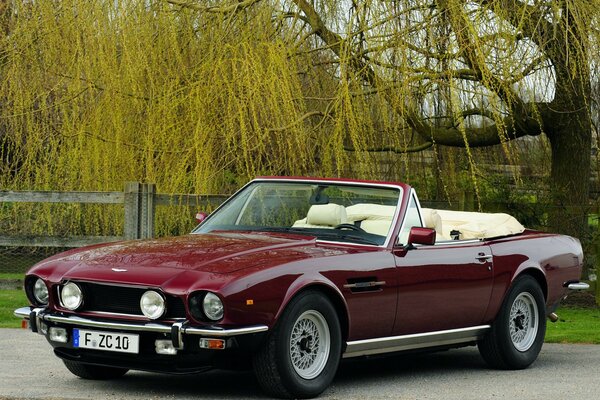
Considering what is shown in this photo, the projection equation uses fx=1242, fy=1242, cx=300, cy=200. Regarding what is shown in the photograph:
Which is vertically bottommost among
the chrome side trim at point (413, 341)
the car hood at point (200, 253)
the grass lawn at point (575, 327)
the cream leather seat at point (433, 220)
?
the grass lawn at point (575, 327)

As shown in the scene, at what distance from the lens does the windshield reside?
8.59m

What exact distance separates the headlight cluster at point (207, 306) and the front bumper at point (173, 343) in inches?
3.2

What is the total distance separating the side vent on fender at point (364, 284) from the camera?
7824mm

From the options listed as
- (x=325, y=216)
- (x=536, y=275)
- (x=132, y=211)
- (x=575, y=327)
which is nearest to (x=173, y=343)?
(x=325, y=216)

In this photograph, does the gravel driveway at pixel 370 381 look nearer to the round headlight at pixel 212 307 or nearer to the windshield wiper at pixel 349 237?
the round headlight at pixel 212 307

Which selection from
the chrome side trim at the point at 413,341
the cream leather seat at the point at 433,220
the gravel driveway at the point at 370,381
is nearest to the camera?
the gravel driveway at the point at 370,381


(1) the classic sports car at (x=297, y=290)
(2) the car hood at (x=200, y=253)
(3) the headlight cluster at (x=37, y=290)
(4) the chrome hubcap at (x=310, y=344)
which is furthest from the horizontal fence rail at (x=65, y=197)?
(4) the chrome hubcap at (x=310, y=344)

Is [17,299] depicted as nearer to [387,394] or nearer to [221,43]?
[221,43]

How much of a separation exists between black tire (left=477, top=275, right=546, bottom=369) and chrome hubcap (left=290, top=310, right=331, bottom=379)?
2.09 meters

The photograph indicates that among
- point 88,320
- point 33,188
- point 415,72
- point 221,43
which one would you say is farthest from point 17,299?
point 88,320

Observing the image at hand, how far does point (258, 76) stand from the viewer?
36.1 feet

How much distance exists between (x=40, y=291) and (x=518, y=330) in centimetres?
382

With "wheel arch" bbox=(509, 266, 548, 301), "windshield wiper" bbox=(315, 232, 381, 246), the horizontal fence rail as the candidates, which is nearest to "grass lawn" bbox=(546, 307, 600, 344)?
"wheel arch" bbox=(509, 266, 548, 301)

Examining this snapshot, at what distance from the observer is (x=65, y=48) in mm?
12039
